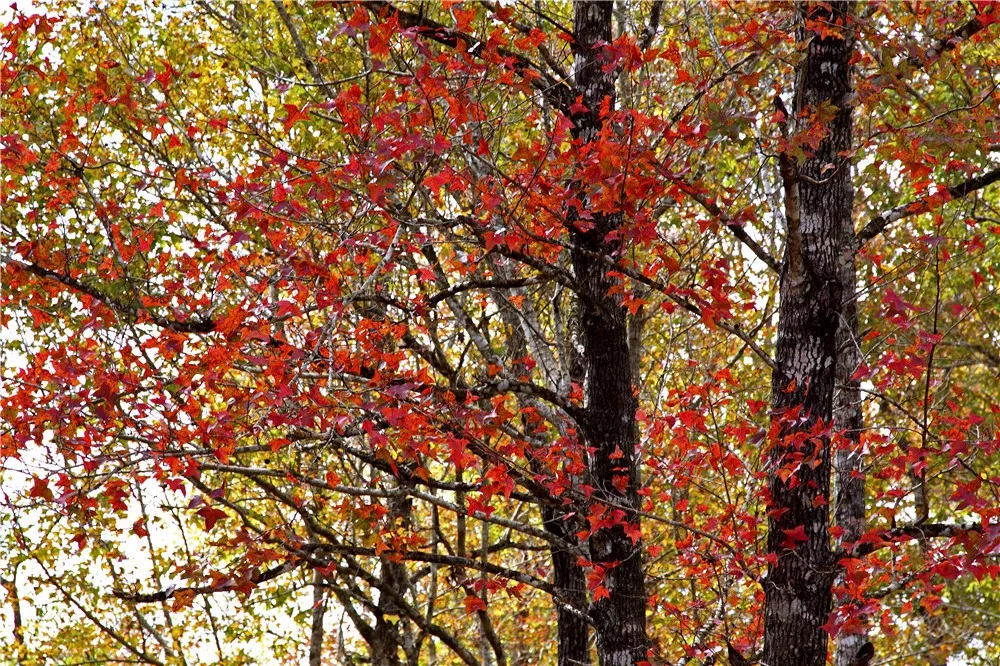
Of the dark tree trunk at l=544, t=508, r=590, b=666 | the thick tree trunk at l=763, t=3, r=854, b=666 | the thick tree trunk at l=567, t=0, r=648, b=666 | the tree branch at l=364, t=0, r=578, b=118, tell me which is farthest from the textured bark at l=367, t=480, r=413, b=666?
the thick tree trunk at l=763, t=3, r=854, b=666

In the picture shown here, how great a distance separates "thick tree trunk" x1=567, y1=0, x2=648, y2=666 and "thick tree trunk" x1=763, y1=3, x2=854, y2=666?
1461mm

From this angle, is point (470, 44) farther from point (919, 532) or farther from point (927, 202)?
point (919, 532)

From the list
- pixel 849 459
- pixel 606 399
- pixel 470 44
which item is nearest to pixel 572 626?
pixel 606 399

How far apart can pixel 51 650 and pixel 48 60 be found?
8680mm

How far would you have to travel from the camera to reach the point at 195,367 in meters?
6.73

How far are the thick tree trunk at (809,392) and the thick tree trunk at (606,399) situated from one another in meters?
1.46

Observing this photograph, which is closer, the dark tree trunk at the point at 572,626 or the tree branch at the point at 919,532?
the tree branch at the point at 919,532

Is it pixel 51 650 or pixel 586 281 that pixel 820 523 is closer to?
pixel 586 281

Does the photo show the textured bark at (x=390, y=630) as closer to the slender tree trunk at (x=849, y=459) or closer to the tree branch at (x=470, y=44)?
the slender tree trunk at (x=849, y=459)

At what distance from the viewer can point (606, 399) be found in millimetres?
8297

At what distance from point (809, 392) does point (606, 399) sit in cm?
201

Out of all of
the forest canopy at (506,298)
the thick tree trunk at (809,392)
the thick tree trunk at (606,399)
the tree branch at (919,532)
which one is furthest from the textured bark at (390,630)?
the tree branch at (919,532)

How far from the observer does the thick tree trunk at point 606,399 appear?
7.94 metres

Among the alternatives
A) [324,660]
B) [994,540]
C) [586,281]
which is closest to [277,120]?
[586,281]
